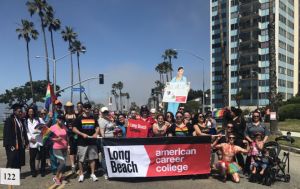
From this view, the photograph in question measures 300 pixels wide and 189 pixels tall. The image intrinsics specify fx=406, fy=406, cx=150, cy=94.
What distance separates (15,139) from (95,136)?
195 centimetres

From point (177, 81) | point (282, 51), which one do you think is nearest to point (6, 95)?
point (282, 51)

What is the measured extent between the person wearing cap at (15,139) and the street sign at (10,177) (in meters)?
3.15

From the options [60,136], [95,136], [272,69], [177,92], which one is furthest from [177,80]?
[272,69]

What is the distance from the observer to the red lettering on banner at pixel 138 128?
35.0 feet

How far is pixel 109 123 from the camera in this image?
419 inches

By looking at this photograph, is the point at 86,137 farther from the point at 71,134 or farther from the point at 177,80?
the point at 177,80

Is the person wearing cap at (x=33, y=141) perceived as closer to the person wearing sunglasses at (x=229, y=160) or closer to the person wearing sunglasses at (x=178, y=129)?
the person wearing sunglasses at (x=178, y=129)

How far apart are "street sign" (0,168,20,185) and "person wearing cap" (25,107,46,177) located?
12.8 ft

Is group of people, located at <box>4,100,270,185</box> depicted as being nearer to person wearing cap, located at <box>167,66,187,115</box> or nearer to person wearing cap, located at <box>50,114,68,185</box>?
person wearing cap, located at <box>50,114,68,185</box>

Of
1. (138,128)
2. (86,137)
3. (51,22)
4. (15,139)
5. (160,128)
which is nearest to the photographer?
(86,137)

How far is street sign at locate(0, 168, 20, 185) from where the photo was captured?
21.8 ft

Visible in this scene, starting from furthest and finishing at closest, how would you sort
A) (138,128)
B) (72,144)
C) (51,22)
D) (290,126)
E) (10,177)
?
(51,22) < (290,126) < (72,144) < (138,128) < (10,177)

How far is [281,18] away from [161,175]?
259 ft

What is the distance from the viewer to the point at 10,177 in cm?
670
